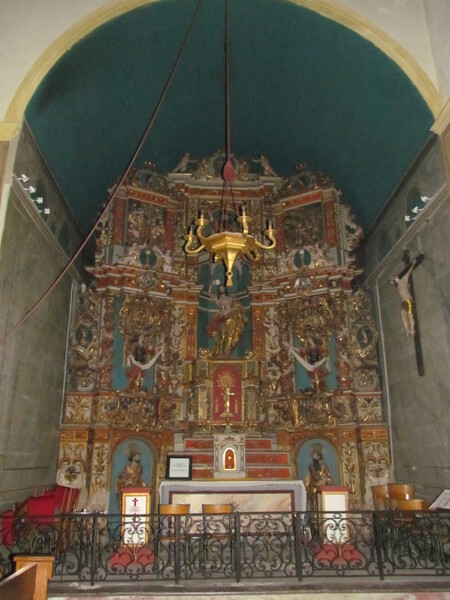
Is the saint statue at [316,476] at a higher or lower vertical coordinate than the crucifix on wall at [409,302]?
lower

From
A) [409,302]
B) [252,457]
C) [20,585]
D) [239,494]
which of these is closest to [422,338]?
[409,302]

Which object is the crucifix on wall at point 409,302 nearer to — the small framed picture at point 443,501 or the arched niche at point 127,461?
the small framed picture at point 443,501

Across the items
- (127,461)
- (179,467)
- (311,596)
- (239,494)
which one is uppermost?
(127,461)

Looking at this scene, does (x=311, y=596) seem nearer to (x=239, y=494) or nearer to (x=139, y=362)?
(x=239, y=494)

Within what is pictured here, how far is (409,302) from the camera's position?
30.0 feet

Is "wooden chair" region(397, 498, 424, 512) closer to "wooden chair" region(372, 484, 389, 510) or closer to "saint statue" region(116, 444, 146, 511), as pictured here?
"wooden chair" region(372, 484, 389, 510)

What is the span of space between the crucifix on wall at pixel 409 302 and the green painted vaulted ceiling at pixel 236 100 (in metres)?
1.99

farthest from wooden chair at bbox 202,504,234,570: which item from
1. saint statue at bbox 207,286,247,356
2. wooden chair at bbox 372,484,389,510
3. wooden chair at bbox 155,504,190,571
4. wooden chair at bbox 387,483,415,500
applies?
saint statue at bbox 207,286,247,356

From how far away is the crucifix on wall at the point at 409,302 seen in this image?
8906 millimetres

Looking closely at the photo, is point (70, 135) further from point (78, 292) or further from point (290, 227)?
point (290, 227)

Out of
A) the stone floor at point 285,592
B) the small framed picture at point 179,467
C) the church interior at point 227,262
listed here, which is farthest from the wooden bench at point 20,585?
the small framed picture at point 179,467

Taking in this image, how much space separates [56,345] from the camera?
1014 cm

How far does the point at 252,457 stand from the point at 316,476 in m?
1.25

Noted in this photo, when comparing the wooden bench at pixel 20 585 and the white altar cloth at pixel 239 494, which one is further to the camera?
the white altar cloth at pixel 239 494
